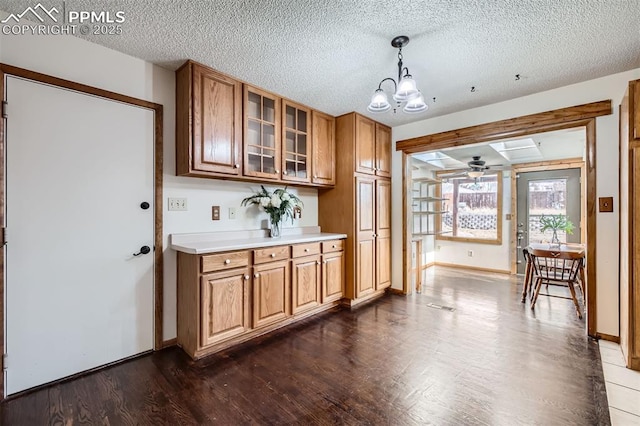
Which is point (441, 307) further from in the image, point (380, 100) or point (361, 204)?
point (380, 100)

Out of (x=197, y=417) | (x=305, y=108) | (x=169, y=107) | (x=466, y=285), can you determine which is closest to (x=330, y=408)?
(x=197, y=417)

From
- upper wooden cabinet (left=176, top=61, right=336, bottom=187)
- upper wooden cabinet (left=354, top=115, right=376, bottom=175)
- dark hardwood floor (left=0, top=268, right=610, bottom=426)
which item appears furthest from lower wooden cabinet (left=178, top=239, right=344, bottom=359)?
upper wooden cabinet (left=354, top=115, right=376, bottom=175)

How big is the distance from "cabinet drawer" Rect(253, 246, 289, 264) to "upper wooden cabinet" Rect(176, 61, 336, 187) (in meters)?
0.71

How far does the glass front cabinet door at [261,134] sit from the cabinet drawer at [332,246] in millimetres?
944

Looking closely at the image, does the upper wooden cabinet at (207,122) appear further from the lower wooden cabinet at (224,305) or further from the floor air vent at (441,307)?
the floor air vent at (441,307)

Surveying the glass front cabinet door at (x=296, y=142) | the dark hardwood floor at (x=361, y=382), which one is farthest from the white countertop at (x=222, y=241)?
the dark hardwood floor at (x=361, y=382)

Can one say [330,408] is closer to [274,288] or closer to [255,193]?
[274,288]

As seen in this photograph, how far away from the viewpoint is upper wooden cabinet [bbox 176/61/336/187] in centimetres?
236

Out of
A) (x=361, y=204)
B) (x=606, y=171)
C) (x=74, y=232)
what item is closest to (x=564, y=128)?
(x=606, y=171)

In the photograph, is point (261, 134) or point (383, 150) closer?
point (261, 134)

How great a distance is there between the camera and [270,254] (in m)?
2.69

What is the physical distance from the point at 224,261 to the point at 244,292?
1.16 feet

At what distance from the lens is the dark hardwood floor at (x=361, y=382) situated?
163 centimetres

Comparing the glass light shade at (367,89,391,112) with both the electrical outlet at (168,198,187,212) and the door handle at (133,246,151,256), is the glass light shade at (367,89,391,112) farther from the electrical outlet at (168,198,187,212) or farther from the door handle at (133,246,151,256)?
the door handle at (133,246,151,256)
